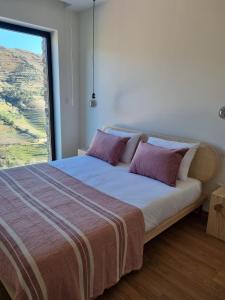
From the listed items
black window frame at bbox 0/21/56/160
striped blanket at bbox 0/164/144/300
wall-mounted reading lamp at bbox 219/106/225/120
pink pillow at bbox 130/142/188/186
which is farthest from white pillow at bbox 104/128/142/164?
black window frame at bbox 0/21/56/160

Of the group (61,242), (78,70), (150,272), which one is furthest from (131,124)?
(61,242)

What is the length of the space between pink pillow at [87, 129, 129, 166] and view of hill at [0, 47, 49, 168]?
1.33 m

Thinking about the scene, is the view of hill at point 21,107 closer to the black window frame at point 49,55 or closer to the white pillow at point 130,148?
the black window frame at point 49,55

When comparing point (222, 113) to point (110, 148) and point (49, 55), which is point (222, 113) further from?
point (49, 55)

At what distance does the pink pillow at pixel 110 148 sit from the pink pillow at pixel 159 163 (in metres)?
0.40

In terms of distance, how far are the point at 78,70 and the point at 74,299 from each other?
342 centimetres

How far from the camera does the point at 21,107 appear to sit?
3494 mm

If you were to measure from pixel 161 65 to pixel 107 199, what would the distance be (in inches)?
70.7

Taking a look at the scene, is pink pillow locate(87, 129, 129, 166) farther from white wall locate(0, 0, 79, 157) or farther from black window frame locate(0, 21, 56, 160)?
black window frame locate(0, 21, 56, 160)

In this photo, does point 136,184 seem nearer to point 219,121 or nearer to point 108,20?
point 219,121

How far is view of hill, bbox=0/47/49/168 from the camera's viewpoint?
3.30m

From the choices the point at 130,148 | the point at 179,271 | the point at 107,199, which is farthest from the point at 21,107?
the point at 179,271

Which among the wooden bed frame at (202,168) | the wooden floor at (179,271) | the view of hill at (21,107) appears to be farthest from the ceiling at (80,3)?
the wooden floor at (179,271)

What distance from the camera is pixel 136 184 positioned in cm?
219
